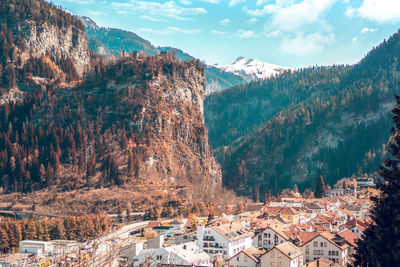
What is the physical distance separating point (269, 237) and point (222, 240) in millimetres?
7382

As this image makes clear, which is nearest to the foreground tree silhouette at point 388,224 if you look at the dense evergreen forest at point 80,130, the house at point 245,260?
the house at point 245,260

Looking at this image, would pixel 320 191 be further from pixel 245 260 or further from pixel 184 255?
pixel 184 255

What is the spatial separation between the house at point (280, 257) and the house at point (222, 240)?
10534 mm

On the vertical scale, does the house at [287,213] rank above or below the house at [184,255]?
below

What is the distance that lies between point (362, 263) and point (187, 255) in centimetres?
3835

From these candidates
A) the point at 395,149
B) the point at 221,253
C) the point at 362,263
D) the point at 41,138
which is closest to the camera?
the point at 395,149

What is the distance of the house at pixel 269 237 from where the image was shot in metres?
76.8

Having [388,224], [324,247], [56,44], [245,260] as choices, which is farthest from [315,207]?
[56,44]

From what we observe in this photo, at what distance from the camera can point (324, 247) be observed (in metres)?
71.3

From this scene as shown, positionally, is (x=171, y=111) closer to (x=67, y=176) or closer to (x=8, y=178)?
(x=67, y=176)

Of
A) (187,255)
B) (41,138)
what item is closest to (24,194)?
(41,138)

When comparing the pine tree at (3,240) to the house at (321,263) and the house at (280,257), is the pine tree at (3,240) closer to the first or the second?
the house at (280,257)

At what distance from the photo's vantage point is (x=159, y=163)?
14412cm

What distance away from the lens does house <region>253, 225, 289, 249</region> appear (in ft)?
252
